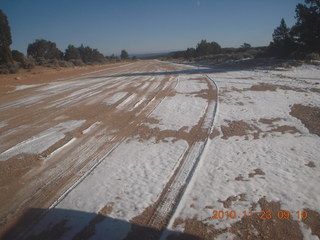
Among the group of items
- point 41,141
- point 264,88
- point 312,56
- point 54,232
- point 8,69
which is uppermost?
point 312,56

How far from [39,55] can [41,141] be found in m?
53.7

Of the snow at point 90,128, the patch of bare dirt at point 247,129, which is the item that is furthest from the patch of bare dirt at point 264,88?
the snow at point 90,128

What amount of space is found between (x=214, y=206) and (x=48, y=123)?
659 centimetres

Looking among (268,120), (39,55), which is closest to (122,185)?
(268,120)

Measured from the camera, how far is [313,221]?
2.82m

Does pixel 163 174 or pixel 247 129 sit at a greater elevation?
pixel 247 129

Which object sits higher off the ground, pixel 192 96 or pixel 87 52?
pixel 87 52

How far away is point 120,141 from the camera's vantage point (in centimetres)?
558

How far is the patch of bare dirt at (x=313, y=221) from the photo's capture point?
2692 millimetres

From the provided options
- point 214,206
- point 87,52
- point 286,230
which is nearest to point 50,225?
point 214,206

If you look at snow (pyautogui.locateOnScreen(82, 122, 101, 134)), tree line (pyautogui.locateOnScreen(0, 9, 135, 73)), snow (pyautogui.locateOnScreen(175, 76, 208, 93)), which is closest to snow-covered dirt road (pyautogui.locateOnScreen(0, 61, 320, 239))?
snow (pyautogui.locateOnScreen(82, 122, 101, 134))

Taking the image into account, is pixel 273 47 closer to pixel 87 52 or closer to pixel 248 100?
pixel 248 100

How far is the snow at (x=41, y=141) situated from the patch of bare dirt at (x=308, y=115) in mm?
7613

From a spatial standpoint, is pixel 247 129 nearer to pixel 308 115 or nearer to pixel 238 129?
pixel 238 129
